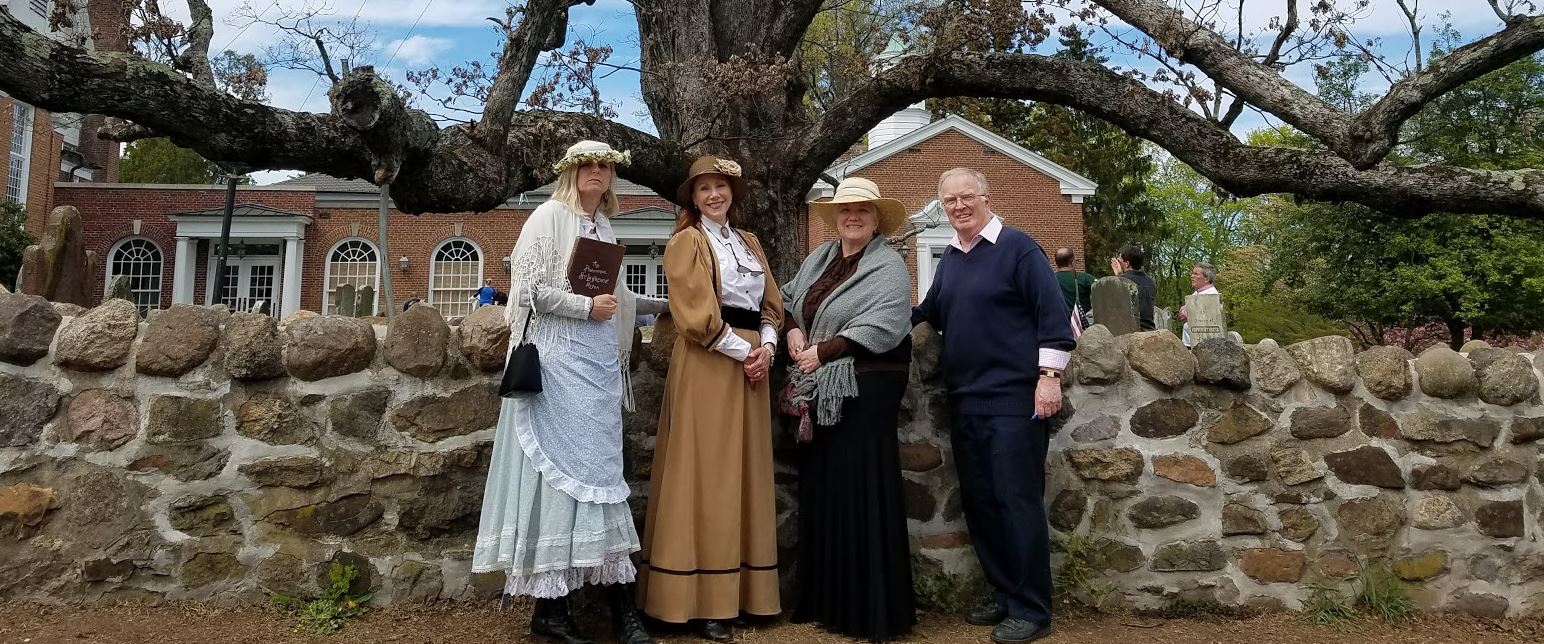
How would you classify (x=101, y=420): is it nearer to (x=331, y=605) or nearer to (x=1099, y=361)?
(x=331, y=605)

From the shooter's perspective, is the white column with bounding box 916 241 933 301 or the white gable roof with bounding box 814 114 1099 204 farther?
the white column with bounding box 916 241 933 301

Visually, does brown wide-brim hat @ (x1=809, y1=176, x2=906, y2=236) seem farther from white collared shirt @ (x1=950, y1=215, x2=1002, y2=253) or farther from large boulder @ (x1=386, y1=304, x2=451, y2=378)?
large boulder @ (x1=386, y1=304, x2=451, y2=378)

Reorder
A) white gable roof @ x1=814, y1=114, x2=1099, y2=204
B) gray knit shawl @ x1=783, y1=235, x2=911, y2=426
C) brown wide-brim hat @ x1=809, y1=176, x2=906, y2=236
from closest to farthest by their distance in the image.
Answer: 1. gray knit shawl @ x1=783, y1=235, x2=911, y2=426
2. brown wide-brim hat @ x1=809, y1=176, x2=906, y2=236
3. white gable roof @ x1=814, y1=114, x2=1099, y2=204

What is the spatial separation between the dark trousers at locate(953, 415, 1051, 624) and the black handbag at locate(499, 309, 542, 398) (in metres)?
1.62

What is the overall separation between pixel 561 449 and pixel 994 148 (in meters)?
20.0

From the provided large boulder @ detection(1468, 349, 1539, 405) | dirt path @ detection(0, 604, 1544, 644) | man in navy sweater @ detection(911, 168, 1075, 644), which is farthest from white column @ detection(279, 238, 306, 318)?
large boulder @ detection(1468, 349, 1539, 405)

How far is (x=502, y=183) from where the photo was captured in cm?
429

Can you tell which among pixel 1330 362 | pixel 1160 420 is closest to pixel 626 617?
pixel 1160 420

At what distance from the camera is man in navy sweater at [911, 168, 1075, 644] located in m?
3.46

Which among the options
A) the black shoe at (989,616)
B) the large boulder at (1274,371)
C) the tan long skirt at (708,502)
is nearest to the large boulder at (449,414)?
the tan long skirt at (708,502)

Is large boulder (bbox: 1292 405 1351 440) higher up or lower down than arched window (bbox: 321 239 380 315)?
lower down

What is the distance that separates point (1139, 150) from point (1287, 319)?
7369mm

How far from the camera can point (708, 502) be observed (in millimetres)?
3367

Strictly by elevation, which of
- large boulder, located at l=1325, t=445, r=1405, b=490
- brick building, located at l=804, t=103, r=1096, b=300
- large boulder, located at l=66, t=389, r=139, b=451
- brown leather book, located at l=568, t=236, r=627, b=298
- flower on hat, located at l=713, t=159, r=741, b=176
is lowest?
large boulder, located at l=1325, t=445, r=1405, b=490
